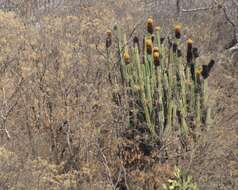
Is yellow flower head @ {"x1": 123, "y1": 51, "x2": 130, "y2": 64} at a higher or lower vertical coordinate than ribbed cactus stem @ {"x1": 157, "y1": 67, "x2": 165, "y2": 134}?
higher

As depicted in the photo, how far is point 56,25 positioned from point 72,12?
71.2 inches

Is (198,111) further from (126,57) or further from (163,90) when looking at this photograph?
(126,57)

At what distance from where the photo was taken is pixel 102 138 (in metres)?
6.58

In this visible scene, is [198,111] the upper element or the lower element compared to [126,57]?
lower

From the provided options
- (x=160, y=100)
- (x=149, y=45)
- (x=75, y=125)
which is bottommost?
(x=75, y=125)

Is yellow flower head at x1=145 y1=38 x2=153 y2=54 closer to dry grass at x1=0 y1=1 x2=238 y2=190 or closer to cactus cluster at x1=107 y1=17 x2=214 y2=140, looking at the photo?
cactus cluster at x1=107 y1=17 x2=214 y2=140

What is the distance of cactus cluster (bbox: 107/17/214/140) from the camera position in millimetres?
6637

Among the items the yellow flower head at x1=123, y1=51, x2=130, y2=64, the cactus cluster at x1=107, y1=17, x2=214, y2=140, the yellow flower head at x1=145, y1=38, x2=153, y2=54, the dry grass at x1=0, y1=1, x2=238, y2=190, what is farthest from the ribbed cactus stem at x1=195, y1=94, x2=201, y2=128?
the yellow flower head at x1=123, y1=51, x2=130, y2=64

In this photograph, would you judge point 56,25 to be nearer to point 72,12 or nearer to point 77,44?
point 77,44

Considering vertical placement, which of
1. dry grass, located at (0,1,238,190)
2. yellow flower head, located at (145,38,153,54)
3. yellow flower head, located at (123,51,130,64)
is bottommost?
dry grass, located at (0,1,238,190)

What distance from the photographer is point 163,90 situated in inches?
267

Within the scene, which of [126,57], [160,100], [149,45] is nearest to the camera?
[160,100]

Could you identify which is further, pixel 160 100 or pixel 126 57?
pixel 126 57

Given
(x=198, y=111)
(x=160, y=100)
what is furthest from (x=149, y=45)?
(x=198, y=111)
